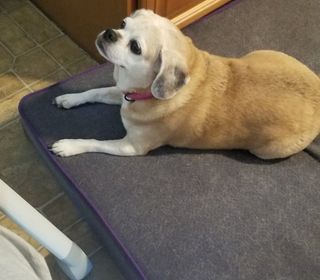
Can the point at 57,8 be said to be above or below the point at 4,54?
above

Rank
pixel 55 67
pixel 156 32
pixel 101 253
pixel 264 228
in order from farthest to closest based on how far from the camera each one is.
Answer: pixel 55 67
pixel 101 253
pixel 264 228
pixel 156 32

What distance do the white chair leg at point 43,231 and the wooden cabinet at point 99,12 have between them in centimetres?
88

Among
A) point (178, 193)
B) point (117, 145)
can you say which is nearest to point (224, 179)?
point (178, 193)

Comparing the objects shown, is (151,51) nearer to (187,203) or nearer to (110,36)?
(110,36)

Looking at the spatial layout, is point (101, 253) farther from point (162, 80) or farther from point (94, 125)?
point (162, 80)

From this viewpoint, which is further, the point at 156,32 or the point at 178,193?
the point at 178,193

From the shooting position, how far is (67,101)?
157 centimetres

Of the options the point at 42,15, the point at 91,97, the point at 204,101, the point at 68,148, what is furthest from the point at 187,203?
the point at 42,15

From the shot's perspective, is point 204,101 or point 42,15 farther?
point 42,15

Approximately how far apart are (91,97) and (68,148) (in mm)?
245

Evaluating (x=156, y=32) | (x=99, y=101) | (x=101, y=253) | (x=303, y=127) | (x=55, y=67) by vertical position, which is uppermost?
(x=156, y=32)

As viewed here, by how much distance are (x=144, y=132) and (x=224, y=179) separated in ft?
1.04

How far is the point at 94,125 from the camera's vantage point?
155cm

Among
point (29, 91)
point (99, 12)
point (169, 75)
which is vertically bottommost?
point (29, 91)
